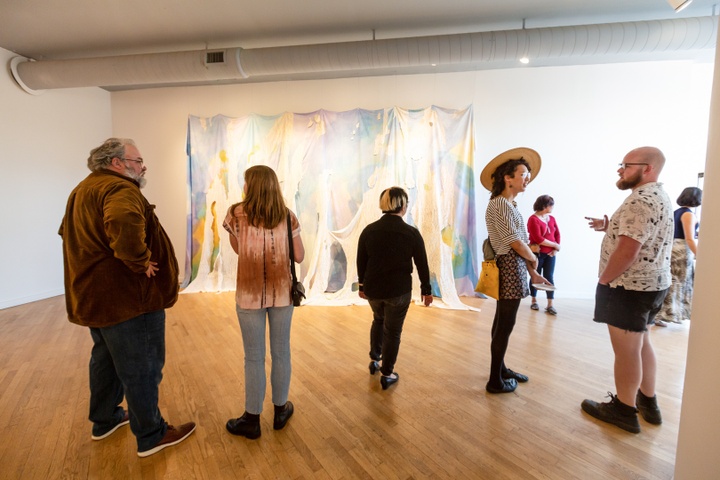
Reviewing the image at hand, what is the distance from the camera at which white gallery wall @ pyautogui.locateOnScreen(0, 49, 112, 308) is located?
13.6 feet

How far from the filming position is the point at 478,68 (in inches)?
176

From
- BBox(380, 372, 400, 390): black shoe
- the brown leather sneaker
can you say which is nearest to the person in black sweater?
BBox(380, 372, 400, 390): black shoe

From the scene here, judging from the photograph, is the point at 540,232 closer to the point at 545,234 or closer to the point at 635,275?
the point at 545,234

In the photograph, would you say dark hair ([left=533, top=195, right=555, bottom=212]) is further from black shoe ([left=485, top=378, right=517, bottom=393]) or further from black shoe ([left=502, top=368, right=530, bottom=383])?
black shoe ([left=485, top=378, right=517, bottom=393])

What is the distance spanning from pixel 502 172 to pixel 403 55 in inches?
84.3

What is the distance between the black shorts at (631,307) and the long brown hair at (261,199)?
1.83 metres

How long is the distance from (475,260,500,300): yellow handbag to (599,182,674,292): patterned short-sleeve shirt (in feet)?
1.96

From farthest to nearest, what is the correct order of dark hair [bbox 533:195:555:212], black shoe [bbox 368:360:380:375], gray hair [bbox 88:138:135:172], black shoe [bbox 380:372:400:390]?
dark hair [bbox 533:195:555:212]
black shoe [bbox 368:360:380:375]
black shoe [bbox 380:372:400:390]
gray hair [bbox 88:138:135:172]

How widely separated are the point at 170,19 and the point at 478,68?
3.75 metres

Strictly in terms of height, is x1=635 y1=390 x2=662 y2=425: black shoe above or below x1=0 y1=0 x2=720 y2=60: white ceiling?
below

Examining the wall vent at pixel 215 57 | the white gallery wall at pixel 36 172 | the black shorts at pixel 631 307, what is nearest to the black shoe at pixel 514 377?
the black shorts at pixel 631 307

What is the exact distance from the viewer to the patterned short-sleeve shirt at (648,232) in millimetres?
Result: 1632

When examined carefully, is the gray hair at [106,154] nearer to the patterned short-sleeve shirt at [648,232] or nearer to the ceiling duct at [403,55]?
the patterned short-sleeve shirt at [648,232]

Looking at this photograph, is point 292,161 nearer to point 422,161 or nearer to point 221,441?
point 422,161
